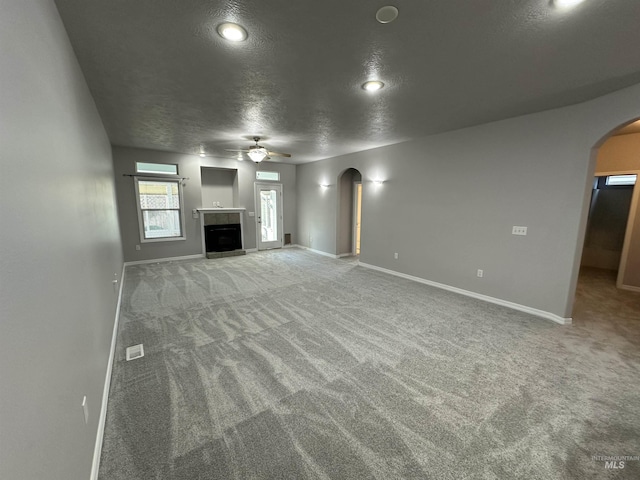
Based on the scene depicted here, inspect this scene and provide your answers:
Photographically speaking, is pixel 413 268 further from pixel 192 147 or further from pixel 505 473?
pixel 192 147

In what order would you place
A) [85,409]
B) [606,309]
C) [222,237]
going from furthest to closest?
1. [222,237]
2. [606,309]
3. [85,409]

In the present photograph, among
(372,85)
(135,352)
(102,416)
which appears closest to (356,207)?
(372,85)

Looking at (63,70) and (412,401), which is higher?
(63,70)

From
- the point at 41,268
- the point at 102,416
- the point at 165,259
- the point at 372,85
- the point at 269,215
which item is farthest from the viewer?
the point at 269,215

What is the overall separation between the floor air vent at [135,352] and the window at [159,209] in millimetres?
4194

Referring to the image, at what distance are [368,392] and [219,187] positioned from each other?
703 centimetres

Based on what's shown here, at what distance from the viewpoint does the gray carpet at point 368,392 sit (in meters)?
1.55

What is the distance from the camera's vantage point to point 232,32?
1825 mm

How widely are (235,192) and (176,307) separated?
14.8 ft

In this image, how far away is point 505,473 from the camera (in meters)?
1.48

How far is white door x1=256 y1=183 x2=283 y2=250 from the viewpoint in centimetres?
770

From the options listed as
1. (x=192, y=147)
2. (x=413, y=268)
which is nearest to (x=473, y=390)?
(x=413, y=268)

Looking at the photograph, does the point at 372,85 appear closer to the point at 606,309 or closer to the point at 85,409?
the point at 85,409

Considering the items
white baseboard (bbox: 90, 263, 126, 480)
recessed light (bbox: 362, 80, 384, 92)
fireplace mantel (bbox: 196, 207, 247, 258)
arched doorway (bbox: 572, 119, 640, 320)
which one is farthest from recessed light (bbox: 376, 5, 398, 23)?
fireplace mantel (bbox: 196, 207, 247, 258)
